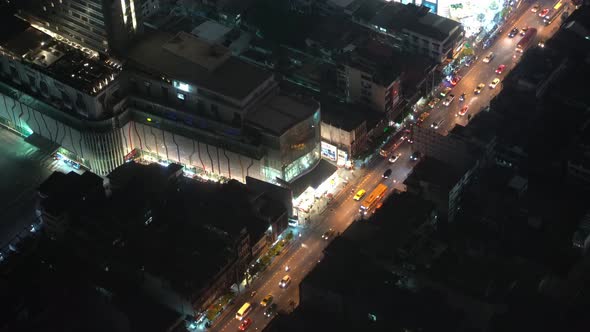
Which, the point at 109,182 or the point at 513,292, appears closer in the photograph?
the point at 513,292

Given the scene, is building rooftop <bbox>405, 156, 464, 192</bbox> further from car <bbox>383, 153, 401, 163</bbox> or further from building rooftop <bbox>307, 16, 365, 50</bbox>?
building rooftop <bbox>307, 16, 365, 50</bbox>

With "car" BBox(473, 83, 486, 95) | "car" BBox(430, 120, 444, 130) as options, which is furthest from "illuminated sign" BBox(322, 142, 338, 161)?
"car" BBox(473, 83, 486, 95)

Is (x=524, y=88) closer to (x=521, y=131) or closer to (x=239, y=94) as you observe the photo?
(x=521, y=131)

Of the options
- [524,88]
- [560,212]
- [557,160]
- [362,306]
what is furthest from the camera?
[524,88]

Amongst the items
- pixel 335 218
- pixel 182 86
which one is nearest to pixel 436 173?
pixel 335 218

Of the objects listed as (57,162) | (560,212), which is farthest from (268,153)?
(560,212)

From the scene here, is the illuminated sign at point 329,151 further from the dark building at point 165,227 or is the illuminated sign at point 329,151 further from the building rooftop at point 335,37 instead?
the building rooftop at point 335,37
